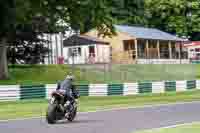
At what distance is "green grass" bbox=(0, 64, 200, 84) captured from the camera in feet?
143

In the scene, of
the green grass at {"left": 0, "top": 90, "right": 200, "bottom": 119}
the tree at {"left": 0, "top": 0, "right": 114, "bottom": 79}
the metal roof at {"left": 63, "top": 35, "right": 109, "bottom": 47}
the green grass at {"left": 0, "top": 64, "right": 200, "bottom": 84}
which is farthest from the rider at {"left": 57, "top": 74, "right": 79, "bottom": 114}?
the metal roof at {"left": 63, "top": 35, "right": 109, "bottom": 47}

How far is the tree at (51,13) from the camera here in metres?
37.8

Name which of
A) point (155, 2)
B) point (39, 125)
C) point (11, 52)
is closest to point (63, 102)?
point (39, 125)

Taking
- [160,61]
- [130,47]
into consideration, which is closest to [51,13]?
[160,61]

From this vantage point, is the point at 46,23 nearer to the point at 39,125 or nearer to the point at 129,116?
the point at 129,116

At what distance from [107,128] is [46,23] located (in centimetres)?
2751

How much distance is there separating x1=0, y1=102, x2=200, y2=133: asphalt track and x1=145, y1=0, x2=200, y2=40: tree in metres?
54.5

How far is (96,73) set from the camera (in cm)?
4656

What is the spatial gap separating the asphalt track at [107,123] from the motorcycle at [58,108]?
0.24 meters

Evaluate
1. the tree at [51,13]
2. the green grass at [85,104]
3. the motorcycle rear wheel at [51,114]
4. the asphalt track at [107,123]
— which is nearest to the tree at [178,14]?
the tree at [51,13]

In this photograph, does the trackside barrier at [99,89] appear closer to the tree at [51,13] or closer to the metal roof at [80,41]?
the tree at [51,13]

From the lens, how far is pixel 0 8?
38312 millimetres

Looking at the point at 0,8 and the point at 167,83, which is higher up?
the point at 0,8

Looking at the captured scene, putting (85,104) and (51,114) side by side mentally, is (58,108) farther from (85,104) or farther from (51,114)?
(85,104)
